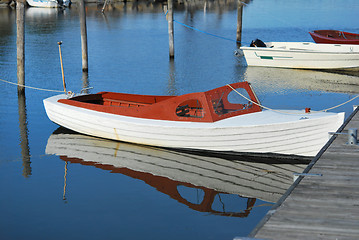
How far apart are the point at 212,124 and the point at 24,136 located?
6063 mm

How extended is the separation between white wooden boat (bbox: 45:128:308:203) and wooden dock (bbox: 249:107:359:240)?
6.22 ft

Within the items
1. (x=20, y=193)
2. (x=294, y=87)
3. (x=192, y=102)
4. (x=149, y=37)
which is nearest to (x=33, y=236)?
(x=20, y=193)

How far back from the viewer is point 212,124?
46.3 feet

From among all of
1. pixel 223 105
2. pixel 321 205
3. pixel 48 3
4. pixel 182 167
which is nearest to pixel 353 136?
pixel 321 205

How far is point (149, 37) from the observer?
4119cm

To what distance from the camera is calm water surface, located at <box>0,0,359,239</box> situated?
35.7ft

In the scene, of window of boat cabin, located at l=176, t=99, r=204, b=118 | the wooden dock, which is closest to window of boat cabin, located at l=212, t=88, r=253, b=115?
window of boat cabin, located at l=176, t=99, r=204, b=118

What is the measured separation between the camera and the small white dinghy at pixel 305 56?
2630 centimetres

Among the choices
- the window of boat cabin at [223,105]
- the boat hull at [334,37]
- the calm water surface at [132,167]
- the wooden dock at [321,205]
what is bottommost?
the calm water surface at [132,167]

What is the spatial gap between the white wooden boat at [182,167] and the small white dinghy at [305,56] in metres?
13.4

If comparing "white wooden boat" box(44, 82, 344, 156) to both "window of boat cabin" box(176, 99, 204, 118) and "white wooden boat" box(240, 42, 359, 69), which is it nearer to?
"window of boat cabin" box(176, 99, 204, 118)

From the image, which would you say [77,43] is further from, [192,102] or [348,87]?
[192,102]

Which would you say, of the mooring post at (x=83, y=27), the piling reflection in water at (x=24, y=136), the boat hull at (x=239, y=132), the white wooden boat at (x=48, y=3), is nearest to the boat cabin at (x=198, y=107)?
the boat hull at (x=239, y=132)

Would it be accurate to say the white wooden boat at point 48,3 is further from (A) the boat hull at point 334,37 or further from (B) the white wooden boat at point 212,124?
(B) the white wooden boat at point 212,124
